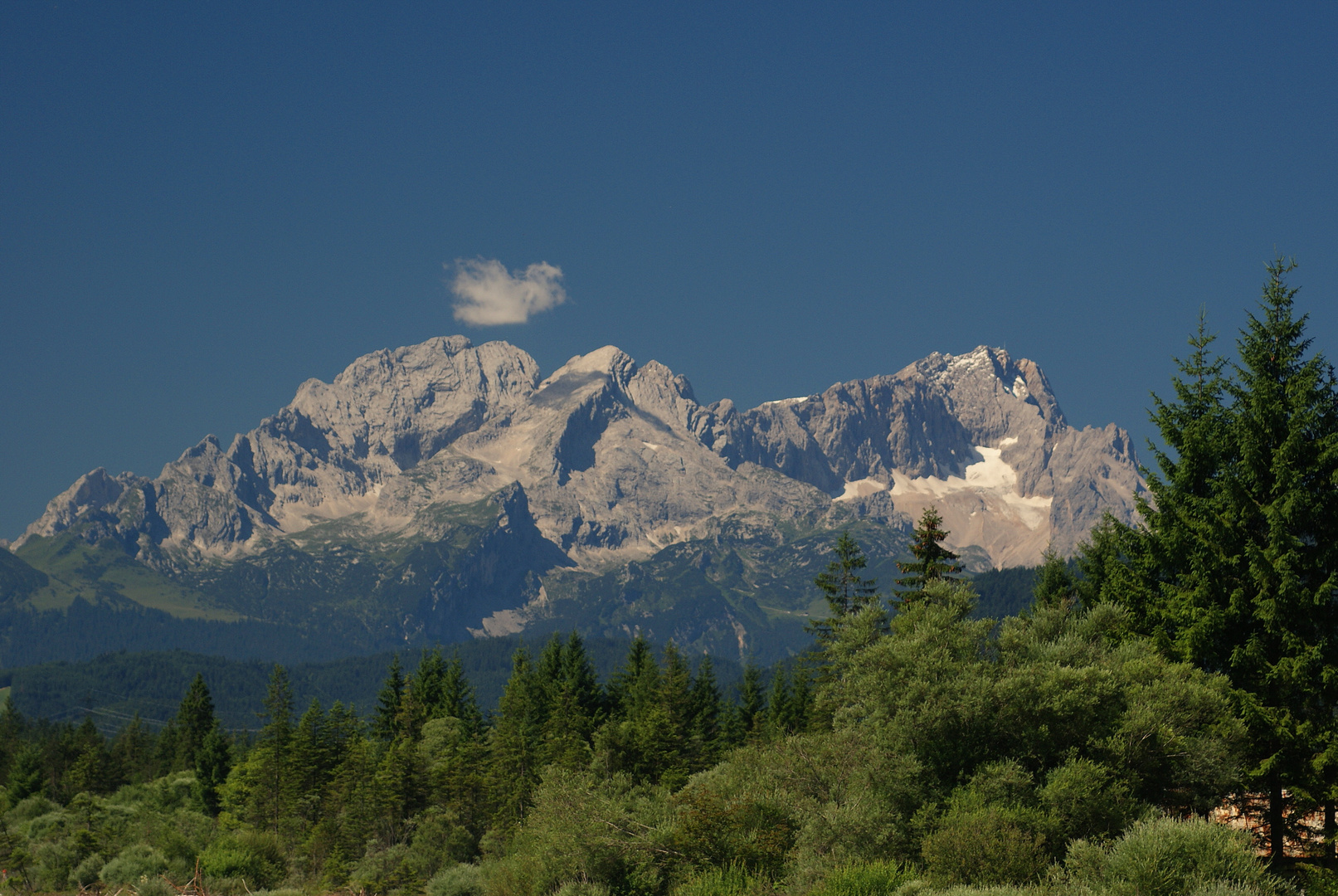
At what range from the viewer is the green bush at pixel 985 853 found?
25.5 meters

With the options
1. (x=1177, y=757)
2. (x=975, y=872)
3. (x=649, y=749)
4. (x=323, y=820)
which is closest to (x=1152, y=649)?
(x=1177, y=757)

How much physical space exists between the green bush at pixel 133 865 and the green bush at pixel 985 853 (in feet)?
180

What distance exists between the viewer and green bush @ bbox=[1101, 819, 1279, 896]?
21.6 metres

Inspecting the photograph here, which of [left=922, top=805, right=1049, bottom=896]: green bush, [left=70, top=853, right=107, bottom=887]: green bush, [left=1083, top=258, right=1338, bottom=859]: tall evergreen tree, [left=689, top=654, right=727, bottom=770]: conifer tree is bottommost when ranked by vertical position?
[left=70, top=853, right=107, bottom=887]: green bush

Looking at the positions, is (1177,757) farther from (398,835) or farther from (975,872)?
(398,835)

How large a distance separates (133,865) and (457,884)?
78.0ft

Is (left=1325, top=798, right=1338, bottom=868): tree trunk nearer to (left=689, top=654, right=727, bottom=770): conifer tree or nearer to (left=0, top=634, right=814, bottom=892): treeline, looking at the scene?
(left=0, top=634, right=814, bottom=892): treeline

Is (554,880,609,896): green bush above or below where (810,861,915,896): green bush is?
below

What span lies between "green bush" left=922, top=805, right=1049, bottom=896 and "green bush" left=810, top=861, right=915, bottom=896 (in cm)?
89

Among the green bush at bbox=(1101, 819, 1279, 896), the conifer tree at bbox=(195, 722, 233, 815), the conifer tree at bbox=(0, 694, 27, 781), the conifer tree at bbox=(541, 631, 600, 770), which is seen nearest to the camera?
the green bush at bbox=(1101, 819, 1279, 896)

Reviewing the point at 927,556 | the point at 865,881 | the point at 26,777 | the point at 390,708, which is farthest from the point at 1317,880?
the point at 26,777

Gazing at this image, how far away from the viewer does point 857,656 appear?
33.9 m

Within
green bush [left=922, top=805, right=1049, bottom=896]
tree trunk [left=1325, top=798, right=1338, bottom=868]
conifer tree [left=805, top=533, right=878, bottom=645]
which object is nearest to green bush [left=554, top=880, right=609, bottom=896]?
green bush [left=922, top=805, right=1049, bottom=896]

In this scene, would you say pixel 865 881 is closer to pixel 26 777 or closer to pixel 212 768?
pixel 212 768
